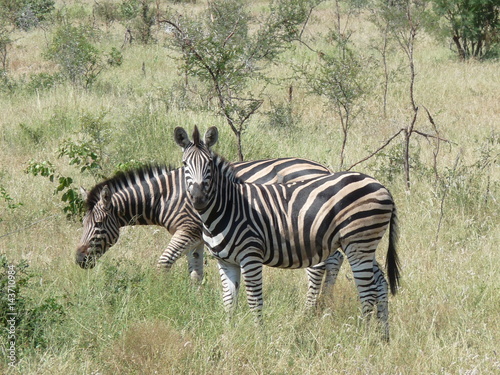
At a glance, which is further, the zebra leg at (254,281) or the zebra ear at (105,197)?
the zebra ear at (105,197)

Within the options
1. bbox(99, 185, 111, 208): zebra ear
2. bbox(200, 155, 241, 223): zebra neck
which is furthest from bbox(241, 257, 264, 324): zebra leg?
bbox(99, 185, 111, 208): zebra ear

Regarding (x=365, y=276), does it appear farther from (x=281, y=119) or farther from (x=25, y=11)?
(x=25, y=11)

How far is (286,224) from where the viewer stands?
4996mm

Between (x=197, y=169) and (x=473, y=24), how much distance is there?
17.0 meters

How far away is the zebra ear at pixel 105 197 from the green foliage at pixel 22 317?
1312mm

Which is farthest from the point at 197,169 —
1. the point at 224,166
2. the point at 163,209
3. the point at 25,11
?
the point at 25,11

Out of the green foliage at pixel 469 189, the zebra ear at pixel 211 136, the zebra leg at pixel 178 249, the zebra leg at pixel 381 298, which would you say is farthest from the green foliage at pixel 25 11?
the zebra leg at pixel 381 298

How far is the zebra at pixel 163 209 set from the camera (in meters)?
5.95

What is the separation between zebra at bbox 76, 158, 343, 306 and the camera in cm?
595

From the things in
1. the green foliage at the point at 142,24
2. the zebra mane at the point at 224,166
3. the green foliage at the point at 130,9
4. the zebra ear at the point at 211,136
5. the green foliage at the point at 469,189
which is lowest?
the green foliage at the point at 469,189

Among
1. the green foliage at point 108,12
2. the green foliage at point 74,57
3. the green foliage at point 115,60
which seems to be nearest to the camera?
the green foliage at point 74,57

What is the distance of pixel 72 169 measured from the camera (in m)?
9.26

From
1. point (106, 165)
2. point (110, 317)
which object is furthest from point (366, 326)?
point (106, 165)

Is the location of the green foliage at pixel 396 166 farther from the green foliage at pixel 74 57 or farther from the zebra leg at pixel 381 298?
the green foliage at pixel 74 57
